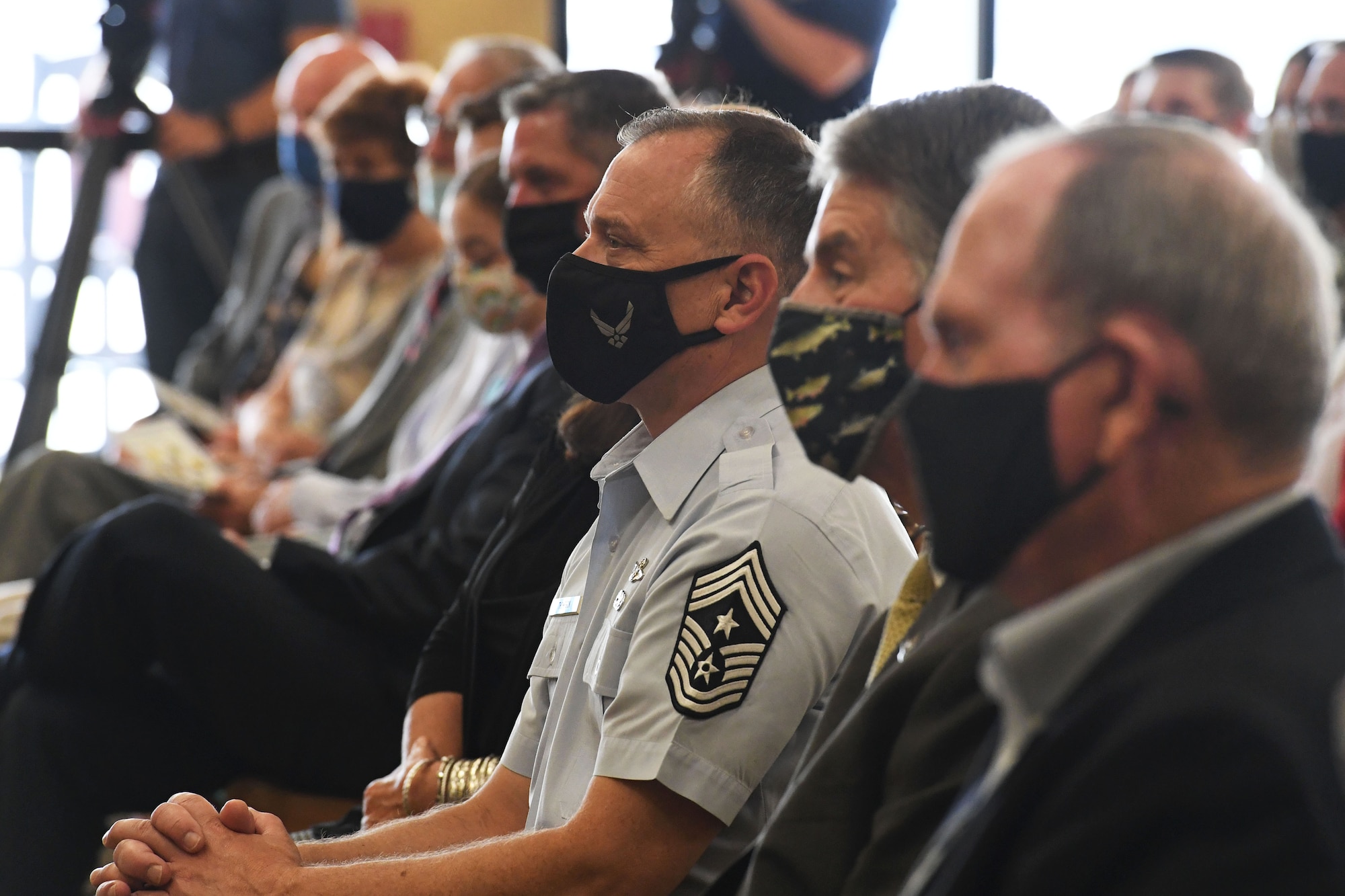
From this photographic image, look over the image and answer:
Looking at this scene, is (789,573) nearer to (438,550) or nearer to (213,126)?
(438,550)

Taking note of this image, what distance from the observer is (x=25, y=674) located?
2.16m

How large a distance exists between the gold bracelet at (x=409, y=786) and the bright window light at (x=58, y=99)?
4.92 metres

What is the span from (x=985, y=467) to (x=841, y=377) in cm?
33

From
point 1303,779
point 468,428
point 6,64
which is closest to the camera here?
point 1303,779

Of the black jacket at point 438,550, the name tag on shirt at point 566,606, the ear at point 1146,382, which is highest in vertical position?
the ear at point 1146,382

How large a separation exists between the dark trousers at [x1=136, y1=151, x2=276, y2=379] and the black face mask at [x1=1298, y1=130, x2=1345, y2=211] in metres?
3.25

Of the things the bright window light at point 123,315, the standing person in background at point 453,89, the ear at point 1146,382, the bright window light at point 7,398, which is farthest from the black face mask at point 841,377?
the bright window light at point 7,398

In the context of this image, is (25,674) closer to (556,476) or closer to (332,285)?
(556,476)

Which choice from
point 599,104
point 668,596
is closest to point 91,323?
point 599,104

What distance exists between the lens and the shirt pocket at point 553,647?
145 centimetres

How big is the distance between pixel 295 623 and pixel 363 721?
0.57 feet

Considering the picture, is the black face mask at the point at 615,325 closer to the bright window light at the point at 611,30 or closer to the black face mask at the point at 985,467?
the black face mask at the point at 985,467

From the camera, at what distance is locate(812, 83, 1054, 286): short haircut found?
1.15 m

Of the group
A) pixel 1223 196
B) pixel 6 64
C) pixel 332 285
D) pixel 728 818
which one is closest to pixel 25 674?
pixel 728 818
